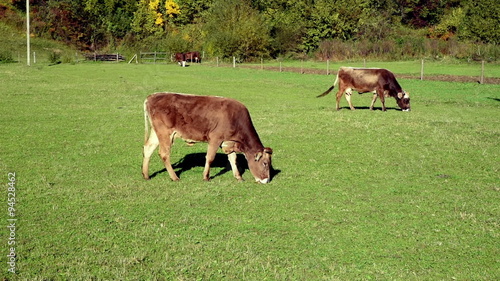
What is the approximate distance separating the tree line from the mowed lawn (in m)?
46.9

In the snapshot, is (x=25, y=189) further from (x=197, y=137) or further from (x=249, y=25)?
(x=249, y=25)

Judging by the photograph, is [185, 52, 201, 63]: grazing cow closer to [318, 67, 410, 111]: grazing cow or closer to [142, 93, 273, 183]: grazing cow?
[318, 67, 410, 111]: grazing cow

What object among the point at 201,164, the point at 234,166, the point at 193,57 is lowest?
the point at 201,164

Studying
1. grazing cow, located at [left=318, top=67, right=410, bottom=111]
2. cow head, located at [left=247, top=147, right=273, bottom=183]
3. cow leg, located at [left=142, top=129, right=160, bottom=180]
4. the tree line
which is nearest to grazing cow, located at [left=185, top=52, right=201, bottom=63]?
the tree line

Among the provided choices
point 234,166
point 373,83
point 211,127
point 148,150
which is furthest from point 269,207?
point 373,83

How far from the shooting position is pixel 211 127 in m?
9.64

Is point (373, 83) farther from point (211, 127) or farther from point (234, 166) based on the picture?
point (211, 127)

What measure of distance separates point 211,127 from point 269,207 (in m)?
1.99

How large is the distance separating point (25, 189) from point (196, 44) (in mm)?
70738

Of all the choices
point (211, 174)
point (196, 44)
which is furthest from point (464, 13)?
point (211, 174)

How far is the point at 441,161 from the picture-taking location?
11.8m

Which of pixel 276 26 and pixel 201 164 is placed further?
pixel 276 26

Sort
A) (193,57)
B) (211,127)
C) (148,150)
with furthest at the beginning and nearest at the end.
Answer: (193,57), (148,150), (211,127)

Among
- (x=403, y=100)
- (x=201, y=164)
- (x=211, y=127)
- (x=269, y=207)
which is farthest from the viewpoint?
(x=403, y=100)
